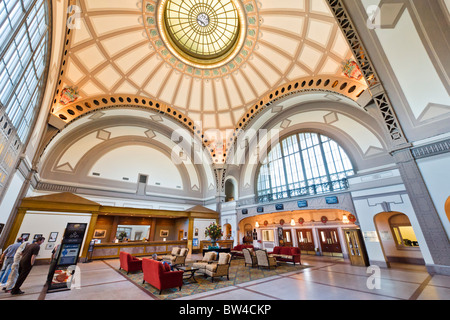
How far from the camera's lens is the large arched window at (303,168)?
1121 centimetres

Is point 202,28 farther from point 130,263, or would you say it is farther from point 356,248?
point 356,248

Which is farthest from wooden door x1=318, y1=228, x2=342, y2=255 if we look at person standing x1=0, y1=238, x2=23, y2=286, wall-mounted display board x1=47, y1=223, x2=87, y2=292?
person standing x1=0, y1=238, x2=23, y2=286

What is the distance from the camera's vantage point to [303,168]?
1309cm

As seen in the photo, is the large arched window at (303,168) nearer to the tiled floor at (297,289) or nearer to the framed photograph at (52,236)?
the tiled floor at (297,289)

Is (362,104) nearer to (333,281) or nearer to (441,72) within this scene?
(441,72)

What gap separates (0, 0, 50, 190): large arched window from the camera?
430 centimetres

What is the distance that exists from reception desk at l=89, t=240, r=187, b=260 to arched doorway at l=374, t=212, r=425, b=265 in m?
13.4

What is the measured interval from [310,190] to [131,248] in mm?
13024

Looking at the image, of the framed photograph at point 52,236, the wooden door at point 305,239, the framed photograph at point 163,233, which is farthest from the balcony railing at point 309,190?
the framed photograph at point 52,236

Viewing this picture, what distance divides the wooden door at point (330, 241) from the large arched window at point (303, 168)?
3.98m

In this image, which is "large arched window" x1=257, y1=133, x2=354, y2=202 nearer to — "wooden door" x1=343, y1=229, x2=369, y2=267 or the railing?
the railing

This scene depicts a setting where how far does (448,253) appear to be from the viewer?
5.82 meters

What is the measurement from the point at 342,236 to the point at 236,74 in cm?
1433

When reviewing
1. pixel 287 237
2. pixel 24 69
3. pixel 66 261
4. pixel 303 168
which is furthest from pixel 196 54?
pixel 287 237
